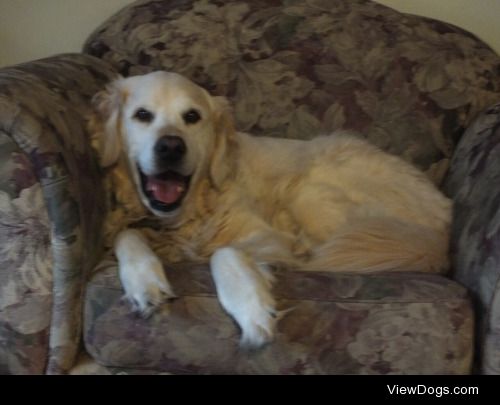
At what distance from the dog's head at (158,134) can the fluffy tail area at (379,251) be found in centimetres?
42

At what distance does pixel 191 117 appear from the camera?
1854mm

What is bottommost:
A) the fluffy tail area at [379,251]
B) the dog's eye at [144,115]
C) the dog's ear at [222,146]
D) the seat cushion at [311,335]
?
the seat cushion at [311,335]

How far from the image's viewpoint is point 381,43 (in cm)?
237

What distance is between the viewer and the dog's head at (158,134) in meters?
1.75

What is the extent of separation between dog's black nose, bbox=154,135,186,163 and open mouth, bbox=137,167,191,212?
83 mm

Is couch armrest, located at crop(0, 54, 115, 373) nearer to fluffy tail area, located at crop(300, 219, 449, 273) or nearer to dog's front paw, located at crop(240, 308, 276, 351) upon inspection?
dog's front paw, located at crop(240, 308, 276, 351)

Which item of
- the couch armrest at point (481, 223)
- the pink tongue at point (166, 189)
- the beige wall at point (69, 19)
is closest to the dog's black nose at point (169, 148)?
the pink tongue at point (166, 189)

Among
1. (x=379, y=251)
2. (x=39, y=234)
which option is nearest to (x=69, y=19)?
(x=39, y=234)

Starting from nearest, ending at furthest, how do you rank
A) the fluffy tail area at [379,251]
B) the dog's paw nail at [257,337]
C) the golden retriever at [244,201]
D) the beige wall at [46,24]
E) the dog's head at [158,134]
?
the dog's paw nail at [257,337], the golden retriever at [244,201], the fluffy tail area at [379,251], the dog's head at [158,134], the beige wall at [46,24]

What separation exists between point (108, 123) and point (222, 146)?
0.35m

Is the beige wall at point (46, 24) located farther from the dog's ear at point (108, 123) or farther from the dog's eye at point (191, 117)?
the dog's eye at point (191, 117)

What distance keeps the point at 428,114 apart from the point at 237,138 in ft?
2.35
